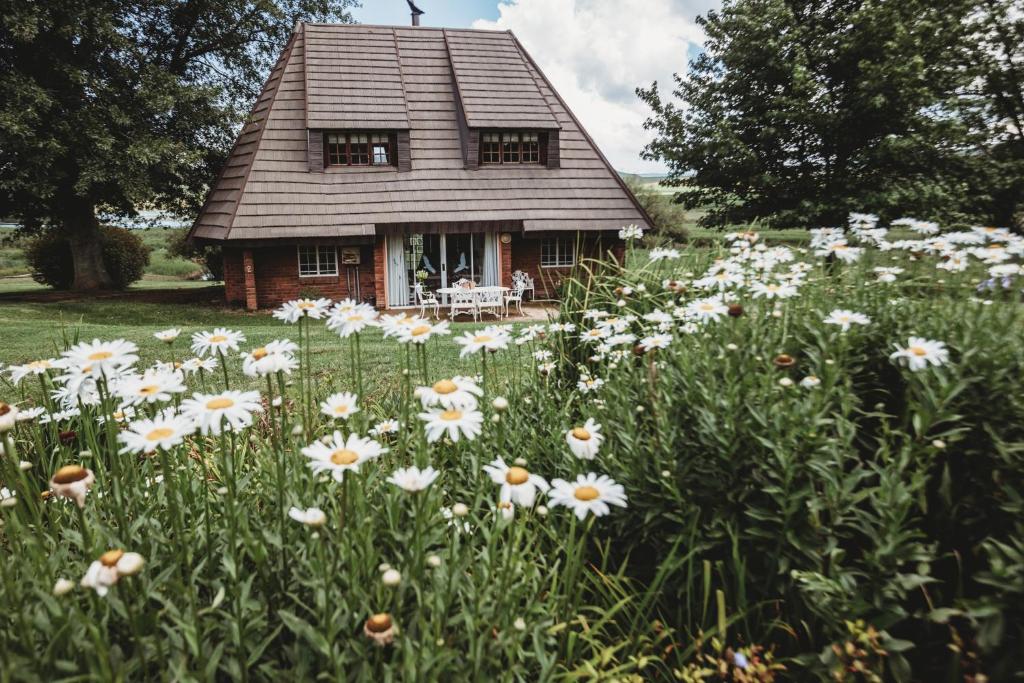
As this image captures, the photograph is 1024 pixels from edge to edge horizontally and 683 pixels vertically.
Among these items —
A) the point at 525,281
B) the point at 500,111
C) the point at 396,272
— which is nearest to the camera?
the point at 396,272

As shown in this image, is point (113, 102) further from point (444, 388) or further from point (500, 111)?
point (444, 388)

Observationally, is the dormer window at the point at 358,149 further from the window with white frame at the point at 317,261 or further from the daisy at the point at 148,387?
the daisy at the point at 148,387

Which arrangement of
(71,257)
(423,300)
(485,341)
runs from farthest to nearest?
(71,257) < (423,300) < (485,341)

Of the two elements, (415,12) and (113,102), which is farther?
(415,12)

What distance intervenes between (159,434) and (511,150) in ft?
54.1

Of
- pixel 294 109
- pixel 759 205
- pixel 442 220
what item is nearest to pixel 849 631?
pixel 442 220

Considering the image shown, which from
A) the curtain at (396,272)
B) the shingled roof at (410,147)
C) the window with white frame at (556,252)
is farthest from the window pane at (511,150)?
the curtain at (396,272)

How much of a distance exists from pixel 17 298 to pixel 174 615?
1943 cm

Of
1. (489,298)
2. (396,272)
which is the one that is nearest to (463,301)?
(489,298)

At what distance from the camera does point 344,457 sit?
1430 mm

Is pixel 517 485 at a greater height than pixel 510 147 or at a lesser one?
lesser

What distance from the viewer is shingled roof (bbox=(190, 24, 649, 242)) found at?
1498cm

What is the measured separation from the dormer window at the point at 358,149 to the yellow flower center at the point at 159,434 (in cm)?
1573

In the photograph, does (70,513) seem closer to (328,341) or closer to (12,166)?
(328,341)
